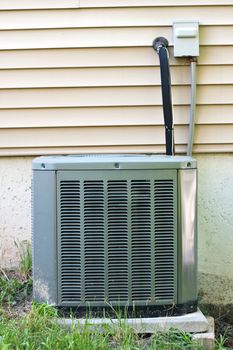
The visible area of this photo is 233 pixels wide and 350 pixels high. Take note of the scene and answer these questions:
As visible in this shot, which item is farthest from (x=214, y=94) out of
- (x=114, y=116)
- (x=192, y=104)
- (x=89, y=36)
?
(x=89, y=36)

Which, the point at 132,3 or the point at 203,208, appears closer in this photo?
the point at 132,3

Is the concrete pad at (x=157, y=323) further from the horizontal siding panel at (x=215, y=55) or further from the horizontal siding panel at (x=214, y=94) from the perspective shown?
the horizontal siding panel at (x=215, y=55)

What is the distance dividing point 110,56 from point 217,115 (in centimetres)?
79

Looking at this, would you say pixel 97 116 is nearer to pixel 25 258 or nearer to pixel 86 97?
pixel 86 97

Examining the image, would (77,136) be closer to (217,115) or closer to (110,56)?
(110,56)

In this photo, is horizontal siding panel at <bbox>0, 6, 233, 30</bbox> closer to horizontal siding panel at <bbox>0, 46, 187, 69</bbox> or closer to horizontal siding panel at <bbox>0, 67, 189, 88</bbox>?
horizontal siding panel at <bbox>0, 46, 187, 69</bbox>

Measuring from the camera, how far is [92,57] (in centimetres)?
362

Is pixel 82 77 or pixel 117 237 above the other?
pixel 82 77

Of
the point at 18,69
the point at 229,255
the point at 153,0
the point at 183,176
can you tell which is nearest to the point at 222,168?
the point at 229,255

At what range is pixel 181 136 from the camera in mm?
Answer: 3670

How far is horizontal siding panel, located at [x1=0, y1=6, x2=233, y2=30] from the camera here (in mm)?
3600

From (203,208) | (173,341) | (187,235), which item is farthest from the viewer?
(203,208)

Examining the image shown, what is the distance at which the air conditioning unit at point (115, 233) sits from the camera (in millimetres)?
2832

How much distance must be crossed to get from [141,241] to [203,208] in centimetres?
98
